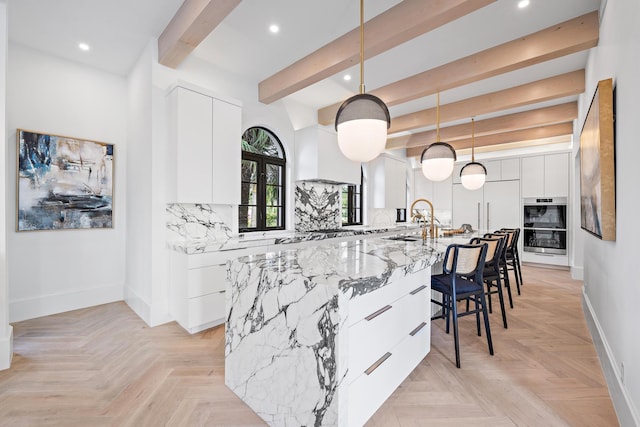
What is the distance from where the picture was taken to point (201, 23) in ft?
7.88

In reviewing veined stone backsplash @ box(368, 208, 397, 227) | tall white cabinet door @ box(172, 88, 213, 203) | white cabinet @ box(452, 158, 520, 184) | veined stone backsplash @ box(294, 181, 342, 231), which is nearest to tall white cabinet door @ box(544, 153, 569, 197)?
white cabinet @ box(452, 158, 520, 184)

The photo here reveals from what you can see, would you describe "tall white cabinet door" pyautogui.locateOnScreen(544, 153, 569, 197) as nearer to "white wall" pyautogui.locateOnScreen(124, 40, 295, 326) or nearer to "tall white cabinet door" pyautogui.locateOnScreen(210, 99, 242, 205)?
"tall white cabinet door" pyautogui.locateOnScreen(210, 99, 242, 205)

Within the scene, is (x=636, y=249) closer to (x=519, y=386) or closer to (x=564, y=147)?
(x=519, y=386)

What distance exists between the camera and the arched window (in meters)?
4.11

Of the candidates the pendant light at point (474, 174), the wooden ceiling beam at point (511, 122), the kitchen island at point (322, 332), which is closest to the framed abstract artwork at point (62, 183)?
the kitchen island at point (322, 332)

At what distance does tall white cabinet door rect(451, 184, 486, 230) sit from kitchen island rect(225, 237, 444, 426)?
5754 mm

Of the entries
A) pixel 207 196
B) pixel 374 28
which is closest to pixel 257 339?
pixel 207 196

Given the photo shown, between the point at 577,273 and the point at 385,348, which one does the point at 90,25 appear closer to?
the point at 385,348

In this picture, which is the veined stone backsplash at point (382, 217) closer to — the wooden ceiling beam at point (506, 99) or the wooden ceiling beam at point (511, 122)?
the wooden ceiling beam at point (511, 122)

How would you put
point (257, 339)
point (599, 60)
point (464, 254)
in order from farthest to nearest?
point (599, 60) → point (464, 254) → point (257, 339)

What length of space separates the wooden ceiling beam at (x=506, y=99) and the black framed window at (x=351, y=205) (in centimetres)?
159

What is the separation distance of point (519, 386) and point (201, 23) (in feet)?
11.7

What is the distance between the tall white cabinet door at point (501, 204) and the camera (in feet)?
21.0

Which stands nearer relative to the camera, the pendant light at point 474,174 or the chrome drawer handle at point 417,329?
the chrome drawer handle at point 417,329
